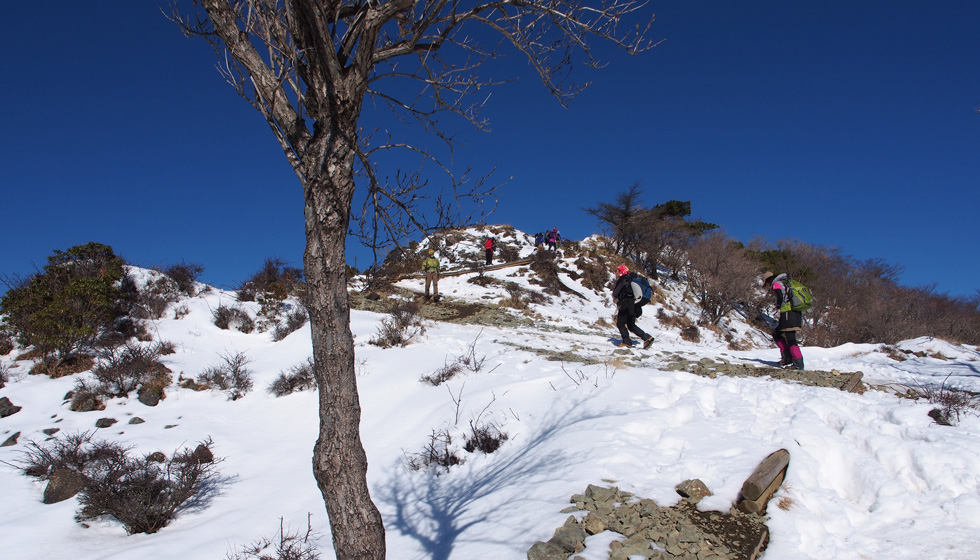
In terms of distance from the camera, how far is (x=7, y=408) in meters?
7.07

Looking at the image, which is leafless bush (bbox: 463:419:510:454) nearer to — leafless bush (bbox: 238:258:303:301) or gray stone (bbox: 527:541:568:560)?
gray stone (bbox: 527:541:568:560)

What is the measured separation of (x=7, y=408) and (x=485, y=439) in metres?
7.83

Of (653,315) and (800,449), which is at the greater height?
(653,315)

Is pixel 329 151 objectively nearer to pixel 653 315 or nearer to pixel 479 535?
pixel 479 535

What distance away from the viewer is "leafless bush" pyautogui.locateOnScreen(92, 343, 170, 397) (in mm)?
7453

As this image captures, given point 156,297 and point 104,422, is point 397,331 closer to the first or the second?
point 104,422

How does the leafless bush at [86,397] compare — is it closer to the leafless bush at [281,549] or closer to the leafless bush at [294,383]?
the leafless bush at [294,383]

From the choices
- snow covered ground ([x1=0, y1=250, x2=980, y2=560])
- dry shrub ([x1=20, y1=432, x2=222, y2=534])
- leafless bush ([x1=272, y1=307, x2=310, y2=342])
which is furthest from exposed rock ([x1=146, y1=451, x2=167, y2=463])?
leafless bush ([x1=272, y1=307, x2=310, y2=342])

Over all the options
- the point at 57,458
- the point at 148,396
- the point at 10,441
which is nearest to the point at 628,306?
the point at 148,396

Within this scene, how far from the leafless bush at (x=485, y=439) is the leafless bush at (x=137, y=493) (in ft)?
9.45

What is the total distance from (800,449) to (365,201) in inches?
140

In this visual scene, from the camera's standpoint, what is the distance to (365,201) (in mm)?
2875

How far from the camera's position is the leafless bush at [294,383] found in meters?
7.40

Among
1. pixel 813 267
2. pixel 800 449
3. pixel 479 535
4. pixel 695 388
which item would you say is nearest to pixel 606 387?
pixel 695 388
